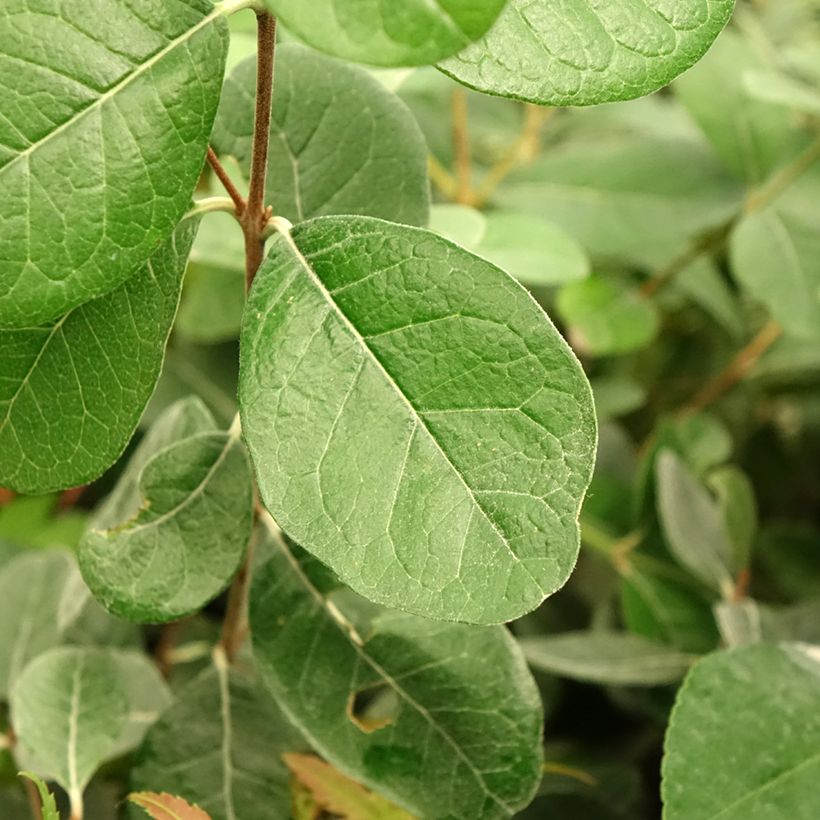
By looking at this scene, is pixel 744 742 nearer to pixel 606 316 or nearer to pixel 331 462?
pixel 331 462

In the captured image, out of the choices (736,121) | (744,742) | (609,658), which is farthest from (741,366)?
(744,742)

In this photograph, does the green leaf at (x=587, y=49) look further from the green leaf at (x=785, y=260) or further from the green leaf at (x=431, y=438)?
the green leaf at (x=785, y=260)

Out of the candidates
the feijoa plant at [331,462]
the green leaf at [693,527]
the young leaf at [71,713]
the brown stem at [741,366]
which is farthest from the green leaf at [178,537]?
the brown stem at [741,366]

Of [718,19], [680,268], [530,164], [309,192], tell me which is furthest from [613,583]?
[718,19]

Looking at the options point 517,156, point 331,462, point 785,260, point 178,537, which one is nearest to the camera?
point 331,462

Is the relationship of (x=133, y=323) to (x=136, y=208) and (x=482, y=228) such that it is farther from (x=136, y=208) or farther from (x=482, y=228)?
(x=482, y=228)
